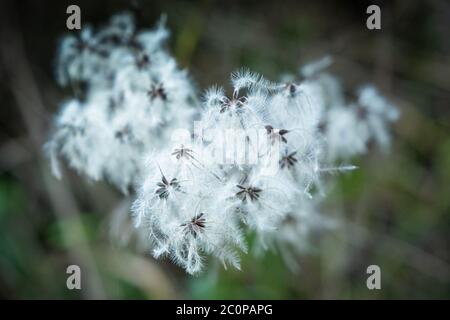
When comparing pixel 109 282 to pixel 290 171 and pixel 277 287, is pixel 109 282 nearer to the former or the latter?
pixel 277 287

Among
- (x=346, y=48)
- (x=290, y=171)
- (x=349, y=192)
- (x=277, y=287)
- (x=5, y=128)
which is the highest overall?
(x=346, y=48)

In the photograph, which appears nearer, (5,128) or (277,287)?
(277,287)

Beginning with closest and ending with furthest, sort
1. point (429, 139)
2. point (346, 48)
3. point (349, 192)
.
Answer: point (349, 192), point (429, 139), point (346, 48)

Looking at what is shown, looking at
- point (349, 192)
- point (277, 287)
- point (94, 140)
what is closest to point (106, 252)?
point (277, 287)

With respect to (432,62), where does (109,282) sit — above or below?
below
